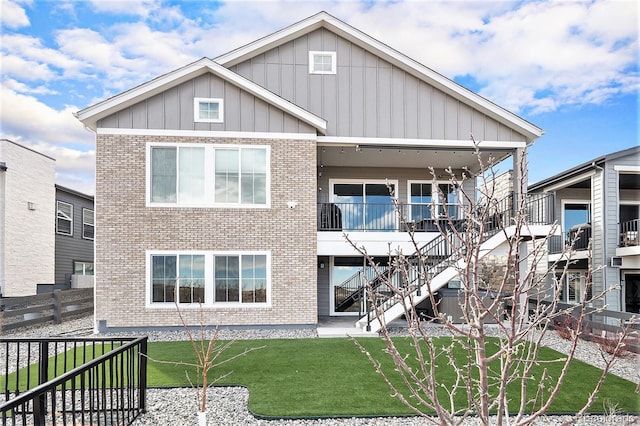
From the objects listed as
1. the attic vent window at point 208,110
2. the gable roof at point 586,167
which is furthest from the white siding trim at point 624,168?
the attic vent window at point 208,110

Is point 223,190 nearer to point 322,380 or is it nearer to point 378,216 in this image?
point 378,216

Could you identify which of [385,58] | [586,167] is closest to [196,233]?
[385,58]

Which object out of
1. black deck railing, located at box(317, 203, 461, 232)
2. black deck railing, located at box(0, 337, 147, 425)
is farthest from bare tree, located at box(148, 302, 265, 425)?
black deck railing, located at box(317, 203, 461, 232)

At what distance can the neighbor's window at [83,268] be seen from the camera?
2229cm

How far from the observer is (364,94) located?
526 inches

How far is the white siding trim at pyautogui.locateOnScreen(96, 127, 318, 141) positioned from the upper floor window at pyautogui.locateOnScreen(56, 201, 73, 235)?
1085 centimetres

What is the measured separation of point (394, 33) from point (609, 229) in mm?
9313

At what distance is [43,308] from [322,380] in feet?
34.5

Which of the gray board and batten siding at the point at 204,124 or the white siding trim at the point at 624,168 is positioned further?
the white siding trim at the point at 624,168

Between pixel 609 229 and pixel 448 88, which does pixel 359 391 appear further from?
pixel 609 229

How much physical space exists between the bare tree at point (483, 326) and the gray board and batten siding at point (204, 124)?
5.62 m

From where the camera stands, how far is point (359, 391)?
6.60 meters

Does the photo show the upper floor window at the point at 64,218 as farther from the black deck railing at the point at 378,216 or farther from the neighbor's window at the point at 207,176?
the black deck railing at the point at 378,216

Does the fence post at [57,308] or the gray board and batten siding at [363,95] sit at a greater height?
the gray board and batten siding at [363,95]
